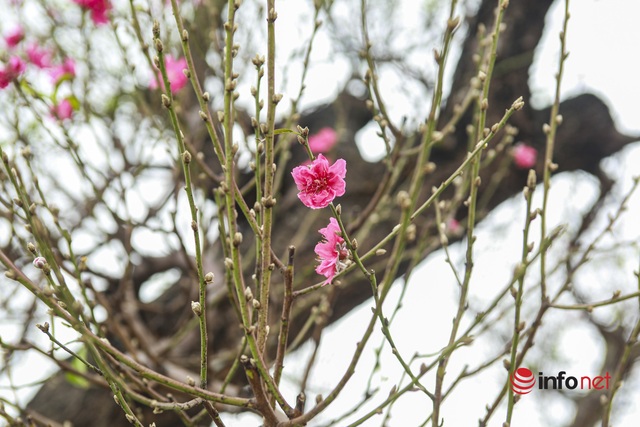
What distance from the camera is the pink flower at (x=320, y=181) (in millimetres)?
939

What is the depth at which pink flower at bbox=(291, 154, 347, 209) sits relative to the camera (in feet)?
3.08

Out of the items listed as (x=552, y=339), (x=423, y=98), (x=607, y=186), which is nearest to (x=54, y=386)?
(x=423, y=98)

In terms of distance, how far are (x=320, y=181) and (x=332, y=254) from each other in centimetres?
12

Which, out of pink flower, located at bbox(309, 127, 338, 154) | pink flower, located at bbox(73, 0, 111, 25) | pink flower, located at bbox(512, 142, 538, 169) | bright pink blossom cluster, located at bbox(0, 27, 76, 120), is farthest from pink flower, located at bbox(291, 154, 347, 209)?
pink flower, located at bbox(512, 142, 538, 169)

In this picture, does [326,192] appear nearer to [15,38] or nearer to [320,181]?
[320,181]

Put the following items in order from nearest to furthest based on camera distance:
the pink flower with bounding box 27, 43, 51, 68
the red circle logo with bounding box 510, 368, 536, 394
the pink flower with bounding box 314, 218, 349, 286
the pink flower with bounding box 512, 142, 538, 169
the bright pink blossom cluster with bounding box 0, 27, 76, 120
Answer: the pink flower with bounding box 314, 218, 349, 286, the red circle logo with bounding box 510, 368, 536, 394, the bright pink blossom cluster with bounding box 0, 27, 76, 120, the pink flower with bounding box 27, 43, 51, 68, the pink flower with bounding box 512, 142, 538, 169

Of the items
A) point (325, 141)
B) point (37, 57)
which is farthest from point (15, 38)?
point (325, 141)

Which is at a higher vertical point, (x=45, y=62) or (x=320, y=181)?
(x=45, y=62)

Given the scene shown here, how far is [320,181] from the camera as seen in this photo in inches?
37.4

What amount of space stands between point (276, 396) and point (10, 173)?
535mm

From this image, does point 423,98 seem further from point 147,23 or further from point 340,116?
point 147,23

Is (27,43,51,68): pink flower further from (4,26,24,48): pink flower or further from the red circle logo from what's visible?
the red circle logo

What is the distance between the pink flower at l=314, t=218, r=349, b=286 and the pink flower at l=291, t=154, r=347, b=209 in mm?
52

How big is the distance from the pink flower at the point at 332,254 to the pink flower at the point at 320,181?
5 cm
